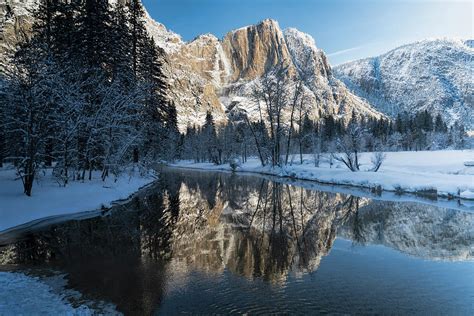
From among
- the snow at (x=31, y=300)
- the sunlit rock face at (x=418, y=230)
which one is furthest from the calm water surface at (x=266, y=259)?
the snow at (x=31, y=300)

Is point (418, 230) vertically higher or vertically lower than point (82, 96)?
lower

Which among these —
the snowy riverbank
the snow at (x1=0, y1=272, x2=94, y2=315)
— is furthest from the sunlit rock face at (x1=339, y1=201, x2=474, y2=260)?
the snow at (x1=0, y1=272, x2=94, y2=315)

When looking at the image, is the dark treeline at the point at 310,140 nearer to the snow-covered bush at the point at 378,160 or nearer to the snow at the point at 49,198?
the snow-covered bush at the point at 378,160

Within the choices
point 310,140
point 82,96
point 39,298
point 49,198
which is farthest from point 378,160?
point 310,140

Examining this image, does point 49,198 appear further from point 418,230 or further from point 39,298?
point 418,230

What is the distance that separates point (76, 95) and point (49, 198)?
24.7ft

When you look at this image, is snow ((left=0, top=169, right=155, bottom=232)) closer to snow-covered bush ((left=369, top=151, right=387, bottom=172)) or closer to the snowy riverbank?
the snowy riverbank

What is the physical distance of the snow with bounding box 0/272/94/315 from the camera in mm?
6465

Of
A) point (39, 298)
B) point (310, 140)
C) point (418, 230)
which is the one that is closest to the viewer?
point (39, 298)

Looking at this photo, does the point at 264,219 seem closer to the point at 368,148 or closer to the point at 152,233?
the point at 152,233

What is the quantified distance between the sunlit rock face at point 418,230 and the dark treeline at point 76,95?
15.4m

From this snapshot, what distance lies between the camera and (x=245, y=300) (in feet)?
24.0

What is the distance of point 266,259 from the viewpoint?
10.2 m

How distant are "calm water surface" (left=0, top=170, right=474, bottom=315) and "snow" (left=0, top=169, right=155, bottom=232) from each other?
1545 mm
